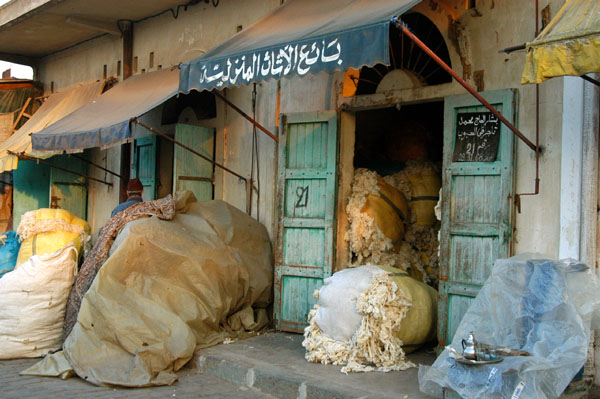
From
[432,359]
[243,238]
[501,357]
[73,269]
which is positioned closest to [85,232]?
[73,269]

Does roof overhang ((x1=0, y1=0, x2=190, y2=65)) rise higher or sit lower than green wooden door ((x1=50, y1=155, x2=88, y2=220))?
higher

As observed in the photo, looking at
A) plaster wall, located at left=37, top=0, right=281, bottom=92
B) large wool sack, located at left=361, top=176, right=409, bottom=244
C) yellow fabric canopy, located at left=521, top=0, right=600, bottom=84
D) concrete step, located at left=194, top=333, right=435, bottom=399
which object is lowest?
concrete step, located at left=194, top=333, right=435, bottom=399

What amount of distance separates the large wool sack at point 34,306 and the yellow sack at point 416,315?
11.6 feet

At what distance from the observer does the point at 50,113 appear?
1130 cm

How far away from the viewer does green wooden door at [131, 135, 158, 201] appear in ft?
31.7

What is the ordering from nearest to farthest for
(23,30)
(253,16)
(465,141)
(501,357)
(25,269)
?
(501,357), (465,141), (25,269), (253,16), (23,30)

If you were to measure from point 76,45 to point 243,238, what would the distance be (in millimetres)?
6614

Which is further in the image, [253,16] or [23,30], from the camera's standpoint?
[23,30]

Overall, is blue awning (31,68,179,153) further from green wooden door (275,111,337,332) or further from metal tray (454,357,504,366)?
metal tray (454,357,504,366)

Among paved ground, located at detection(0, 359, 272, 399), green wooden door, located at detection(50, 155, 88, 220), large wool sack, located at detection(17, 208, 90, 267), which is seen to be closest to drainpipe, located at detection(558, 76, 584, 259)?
paved ground, located at detection(0, 359, 272, 399)

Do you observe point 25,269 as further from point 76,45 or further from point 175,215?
point 76,45

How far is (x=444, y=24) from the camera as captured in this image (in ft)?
20.4

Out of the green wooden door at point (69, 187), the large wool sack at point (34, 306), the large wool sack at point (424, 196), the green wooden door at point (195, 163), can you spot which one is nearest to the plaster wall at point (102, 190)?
the green wooden door at point (69, 187)

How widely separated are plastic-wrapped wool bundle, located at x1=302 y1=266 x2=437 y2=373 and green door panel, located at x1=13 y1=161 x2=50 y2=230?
7748 mm
